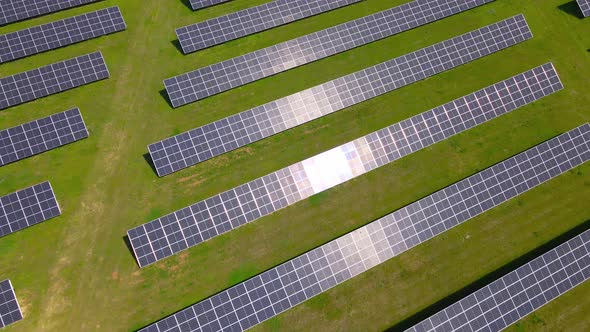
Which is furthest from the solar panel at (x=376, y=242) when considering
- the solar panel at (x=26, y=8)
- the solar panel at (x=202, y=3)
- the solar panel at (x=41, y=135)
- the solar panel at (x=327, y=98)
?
the solar panel at (x=26, y=8)

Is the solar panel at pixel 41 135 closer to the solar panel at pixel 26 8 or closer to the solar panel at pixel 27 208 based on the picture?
the solar panel at pixel 27 208

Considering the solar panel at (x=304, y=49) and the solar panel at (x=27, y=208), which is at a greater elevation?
the solar panel at (x=304, y=49)

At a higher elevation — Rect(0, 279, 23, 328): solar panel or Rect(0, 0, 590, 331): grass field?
Rect(0, 0, 590, 331): grass field

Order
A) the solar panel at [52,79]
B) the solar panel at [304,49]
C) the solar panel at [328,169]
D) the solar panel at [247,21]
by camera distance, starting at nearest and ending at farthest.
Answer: the solar panel at [328,169] → the solar panel at [52,79] → the solar panel at [304,49] → the solar panel at [247,21]

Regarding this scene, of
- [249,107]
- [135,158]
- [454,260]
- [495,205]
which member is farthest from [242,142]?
[495,205]

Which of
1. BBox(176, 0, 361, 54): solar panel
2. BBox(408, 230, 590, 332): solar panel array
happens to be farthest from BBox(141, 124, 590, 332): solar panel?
BBox(176, 0, 361, 54): solar panel

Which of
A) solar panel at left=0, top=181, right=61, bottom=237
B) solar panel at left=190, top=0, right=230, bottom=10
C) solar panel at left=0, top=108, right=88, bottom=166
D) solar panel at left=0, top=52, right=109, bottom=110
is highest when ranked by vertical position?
solar panel at left=190, top=0, right=230, bottom=10

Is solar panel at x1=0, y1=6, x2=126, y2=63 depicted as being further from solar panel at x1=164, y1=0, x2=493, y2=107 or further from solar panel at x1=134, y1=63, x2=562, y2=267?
solar panel at x1=134, y1=63, x2=562, y2=267
